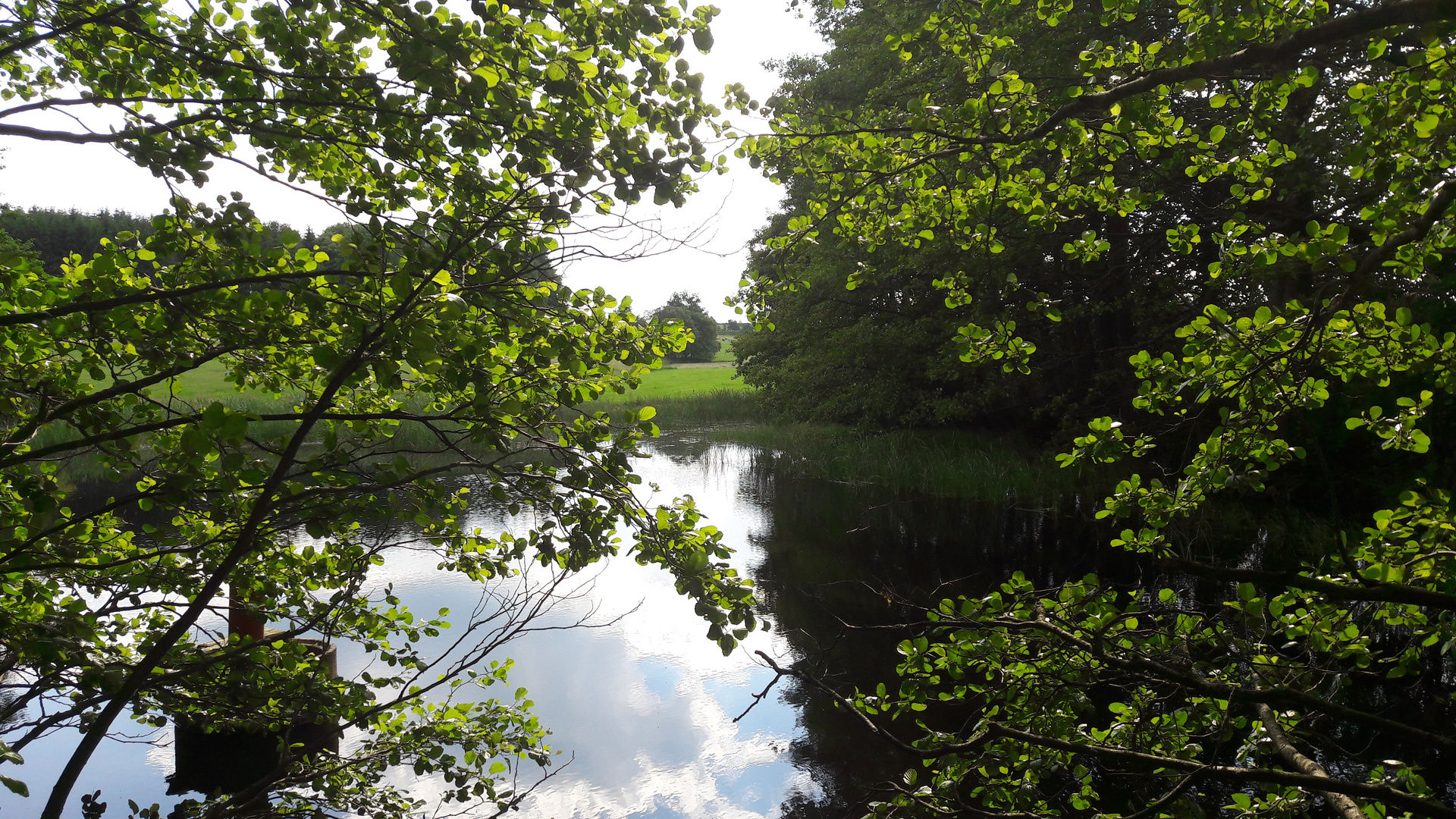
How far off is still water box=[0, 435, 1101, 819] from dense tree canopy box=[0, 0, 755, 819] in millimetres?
904

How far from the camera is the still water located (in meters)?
5.50

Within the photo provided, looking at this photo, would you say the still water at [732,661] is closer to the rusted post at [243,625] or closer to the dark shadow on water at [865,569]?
the dark shadow on water at [865,569]

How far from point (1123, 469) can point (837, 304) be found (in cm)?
638

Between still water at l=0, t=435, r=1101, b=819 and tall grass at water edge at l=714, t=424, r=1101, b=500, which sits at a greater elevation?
tall grass at water edge at l=714, t=424, r=1101, b=500

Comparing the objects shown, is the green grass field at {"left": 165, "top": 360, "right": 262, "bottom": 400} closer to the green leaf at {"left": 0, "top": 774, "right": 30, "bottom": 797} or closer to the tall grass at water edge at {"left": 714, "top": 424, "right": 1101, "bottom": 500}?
the tall grass at water edge at {"left": 714, "top": 424, "right": 1101, "bottom": 500}

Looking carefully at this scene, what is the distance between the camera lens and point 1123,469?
11781 millimetres

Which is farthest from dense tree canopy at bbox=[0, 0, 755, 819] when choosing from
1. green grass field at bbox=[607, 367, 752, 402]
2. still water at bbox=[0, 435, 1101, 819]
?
green grass field at bbox=[607, 367, 752, 402]

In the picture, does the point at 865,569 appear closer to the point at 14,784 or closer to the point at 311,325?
the point at 311,325

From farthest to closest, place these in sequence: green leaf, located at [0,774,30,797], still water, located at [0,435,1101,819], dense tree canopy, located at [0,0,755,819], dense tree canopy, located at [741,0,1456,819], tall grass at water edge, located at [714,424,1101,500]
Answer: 1. tall grass at water edge, located at [714,424,1101,500]
2. still water, located at [0,435,1101,819]
3. dense tree canopy, located at [741,0,1456,819]
4. dense tree canopy, located at [0,0,755,819]
5. green leaf, located at [0,774,30,797]

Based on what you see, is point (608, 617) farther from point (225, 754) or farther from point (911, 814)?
point (911, 814)

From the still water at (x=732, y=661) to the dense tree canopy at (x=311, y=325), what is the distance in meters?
0.90

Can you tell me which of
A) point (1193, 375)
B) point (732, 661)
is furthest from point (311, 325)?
point (732, 661)

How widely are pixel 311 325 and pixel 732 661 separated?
250 inches

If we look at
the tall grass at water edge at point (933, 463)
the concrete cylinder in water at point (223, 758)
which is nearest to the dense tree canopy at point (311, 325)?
the concrete cylinder in water at point (223, 758)
